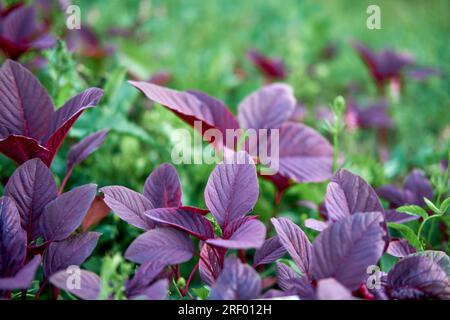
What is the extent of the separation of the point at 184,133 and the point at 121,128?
0.15 meters

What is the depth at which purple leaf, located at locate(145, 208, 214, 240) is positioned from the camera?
748 mm

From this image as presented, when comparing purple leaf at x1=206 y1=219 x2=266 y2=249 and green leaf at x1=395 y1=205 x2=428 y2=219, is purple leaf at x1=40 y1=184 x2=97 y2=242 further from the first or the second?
green leaf at x1=395 y1=205 x2=428 y2=219

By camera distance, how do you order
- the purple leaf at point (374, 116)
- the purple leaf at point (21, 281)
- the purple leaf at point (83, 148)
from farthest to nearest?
the purple leaf at point (374, 116) → the purple leaf at point (83, 148) → the purple leaf at point (21, 281)

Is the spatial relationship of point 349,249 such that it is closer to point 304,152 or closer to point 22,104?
point 304,152

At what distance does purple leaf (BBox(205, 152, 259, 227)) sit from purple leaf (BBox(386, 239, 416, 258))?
23 cm

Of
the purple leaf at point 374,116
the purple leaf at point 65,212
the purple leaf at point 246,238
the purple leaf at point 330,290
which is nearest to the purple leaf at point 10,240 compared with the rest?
the purple leaf at point 65,212

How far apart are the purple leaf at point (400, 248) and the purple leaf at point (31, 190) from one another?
0.51m

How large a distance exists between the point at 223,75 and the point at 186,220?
1.24 metres

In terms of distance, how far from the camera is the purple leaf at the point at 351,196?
0.78m

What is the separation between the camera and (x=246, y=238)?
68cm

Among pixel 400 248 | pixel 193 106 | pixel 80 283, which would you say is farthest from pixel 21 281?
pixel 400 248

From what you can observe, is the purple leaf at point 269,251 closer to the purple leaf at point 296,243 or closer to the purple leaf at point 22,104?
the purple leaf at point 296,243

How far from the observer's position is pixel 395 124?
75.1 inches
